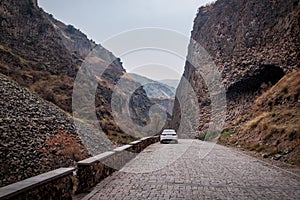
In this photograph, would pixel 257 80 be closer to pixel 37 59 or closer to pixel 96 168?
pixel 96 168

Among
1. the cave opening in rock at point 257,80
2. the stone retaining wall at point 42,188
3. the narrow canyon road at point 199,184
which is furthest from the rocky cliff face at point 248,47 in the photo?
the stone retaining wall at point 42,188

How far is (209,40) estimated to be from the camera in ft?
152

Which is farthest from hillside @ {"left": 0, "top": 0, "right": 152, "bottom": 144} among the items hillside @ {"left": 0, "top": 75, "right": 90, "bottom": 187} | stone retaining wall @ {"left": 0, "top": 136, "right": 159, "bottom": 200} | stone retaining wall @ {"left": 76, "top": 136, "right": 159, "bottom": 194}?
stone retaining wall @ {"left": 0, "top": 136, "right": 159, "bottom": 200}

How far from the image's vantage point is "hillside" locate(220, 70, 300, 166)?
12422 millimetres

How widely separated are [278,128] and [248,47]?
19.2 meters

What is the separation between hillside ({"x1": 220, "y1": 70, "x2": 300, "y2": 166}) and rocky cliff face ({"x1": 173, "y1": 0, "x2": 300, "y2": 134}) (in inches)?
161

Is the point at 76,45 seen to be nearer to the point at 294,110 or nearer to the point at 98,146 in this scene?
the point at 98,146

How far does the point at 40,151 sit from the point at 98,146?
722cm

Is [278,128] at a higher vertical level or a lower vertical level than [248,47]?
lower

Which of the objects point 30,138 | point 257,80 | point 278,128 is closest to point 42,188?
point 278,128

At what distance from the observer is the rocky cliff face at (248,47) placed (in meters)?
25.1

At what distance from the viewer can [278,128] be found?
14.9 m

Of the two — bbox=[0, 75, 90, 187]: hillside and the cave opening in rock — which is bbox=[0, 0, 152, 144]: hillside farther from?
the cave opening in rock

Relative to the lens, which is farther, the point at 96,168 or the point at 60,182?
the point at 96,168
